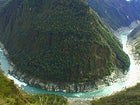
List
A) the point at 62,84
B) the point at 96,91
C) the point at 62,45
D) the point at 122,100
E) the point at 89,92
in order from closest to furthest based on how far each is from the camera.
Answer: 1. the point at 122,100
2. the point at 89,92
3. the point at 96,91
4. the point at 62,84
5. the point at 62,45

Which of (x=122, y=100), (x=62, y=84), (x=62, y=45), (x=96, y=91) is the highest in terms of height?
(x=122, y=100)

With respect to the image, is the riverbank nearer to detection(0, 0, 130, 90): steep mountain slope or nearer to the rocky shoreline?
the rocky shoreline

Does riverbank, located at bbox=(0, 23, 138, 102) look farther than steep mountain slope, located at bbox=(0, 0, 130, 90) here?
No

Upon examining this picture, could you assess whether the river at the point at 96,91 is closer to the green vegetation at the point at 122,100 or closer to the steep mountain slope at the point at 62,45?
the steep mountain slope at the point at 62,45

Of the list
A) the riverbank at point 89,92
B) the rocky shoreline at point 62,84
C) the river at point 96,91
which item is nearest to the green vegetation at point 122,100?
the riverbank at point 89,92

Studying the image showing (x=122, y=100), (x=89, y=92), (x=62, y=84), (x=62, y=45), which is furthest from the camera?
(x=62, y=45)

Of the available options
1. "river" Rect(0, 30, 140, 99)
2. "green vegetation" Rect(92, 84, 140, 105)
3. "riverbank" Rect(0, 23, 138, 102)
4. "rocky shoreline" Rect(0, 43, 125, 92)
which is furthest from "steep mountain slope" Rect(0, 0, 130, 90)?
"green vegetation" Rect(92, 84, 140, 105)

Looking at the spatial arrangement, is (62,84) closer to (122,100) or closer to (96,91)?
(96,91)

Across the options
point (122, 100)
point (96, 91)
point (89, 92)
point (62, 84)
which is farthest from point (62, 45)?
point (122, 100)

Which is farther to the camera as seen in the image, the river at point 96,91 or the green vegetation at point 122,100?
the river at point 96,91

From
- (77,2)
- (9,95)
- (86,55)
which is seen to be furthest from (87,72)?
(9,95)
